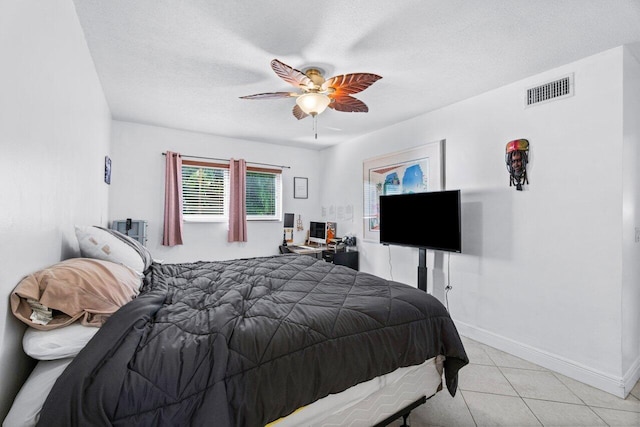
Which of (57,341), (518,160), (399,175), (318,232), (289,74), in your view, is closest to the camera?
(57,341)

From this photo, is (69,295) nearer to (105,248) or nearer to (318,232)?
(105,248)

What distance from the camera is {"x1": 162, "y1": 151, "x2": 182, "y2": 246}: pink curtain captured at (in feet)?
13.2

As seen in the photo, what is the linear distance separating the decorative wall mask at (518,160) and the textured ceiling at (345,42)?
61cm

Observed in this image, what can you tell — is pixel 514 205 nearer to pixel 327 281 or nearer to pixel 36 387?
pixel 327 281

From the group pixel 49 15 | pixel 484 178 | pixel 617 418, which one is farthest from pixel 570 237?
pixel 49 15

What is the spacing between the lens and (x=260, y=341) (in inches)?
47.7

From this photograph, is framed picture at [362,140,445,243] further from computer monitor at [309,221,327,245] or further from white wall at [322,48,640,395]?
computer monitor at [309,221,327,245]

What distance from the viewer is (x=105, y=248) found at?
166cm

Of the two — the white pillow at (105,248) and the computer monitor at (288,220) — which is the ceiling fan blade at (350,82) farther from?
the computer monitor at (288,220)

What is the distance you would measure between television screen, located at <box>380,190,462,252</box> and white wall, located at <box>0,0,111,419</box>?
2979 mm

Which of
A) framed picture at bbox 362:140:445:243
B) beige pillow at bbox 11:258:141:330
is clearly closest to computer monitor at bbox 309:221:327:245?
framed picture at bbox 362:140:445:243

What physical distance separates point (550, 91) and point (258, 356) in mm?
3038

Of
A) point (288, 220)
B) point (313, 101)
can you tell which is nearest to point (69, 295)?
point (313, 101)

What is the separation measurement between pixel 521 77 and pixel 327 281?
2.52 meters
